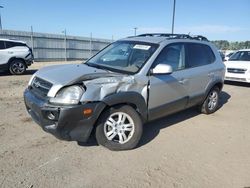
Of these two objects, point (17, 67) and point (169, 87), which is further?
point (17, 67)

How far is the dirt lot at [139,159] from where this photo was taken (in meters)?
3.07

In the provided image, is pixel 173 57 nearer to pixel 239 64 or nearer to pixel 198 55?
pixel 198 55

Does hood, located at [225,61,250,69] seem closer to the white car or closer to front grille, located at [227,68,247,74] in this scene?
the white car

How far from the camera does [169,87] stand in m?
4.34

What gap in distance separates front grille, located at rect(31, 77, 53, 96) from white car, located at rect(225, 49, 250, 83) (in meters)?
8.96

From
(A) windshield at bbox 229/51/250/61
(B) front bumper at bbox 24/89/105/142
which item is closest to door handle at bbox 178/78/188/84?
(B) front bumper at bbox 24/89/105/142

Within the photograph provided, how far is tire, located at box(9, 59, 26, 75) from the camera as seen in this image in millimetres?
11703

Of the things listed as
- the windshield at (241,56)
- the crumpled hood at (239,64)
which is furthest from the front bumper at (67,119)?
the windshield at (241,56)

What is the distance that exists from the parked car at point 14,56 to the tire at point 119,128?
9582mm

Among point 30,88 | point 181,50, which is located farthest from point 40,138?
point 181,50

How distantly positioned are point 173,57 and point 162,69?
767mm

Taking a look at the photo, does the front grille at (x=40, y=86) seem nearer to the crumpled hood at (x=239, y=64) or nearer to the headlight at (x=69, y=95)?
the headlight at (x=69, y=95)

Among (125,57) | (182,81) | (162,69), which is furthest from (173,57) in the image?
(125,57)

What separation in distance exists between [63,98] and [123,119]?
3.26ft
